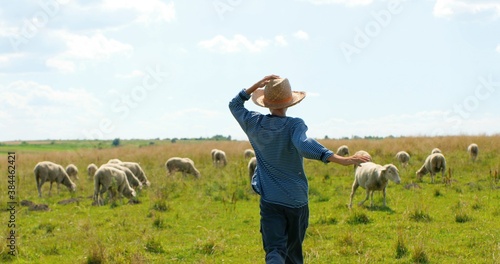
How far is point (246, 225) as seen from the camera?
484 inches

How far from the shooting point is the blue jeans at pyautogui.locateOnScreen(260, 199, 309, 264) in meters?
5.01

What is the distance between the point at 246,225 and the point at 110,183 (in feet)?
20.7

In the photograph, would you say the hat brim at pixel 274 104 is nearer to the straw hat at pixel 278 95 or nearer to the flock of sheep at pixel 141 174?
the straw hat at pixel 278 95

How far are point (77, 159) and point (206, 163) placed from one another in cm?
783

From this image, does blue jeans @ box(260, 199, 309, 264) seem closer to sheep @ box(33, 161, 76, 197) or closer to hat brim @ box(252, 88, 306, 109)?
hat brim @ box(252, 88, 306, 109)

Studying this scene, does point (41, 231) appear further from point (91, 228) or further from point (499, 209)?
point (499, 209)

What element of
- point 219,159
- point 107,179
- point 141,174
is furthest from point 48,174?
point 219,159

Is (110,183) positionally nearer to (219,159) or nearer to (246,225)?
(246,225)

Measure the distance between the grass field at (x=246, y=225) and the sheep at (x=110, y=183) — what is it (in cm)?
39

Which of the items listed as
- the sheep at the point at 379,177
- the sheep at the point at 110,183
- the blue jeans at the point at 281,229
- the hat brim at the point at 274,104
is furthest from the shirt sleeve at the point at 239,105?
the sheep at the point at 110,183

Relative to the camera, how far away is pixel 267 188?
5.13 m

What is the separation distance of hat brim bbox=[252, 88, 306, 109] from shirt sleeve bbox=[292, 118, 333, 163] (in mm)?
287

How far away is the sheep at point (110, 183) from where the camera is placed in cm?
1719

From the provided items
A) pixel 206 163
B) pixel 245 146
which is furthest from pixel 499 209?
pixel 245 146
